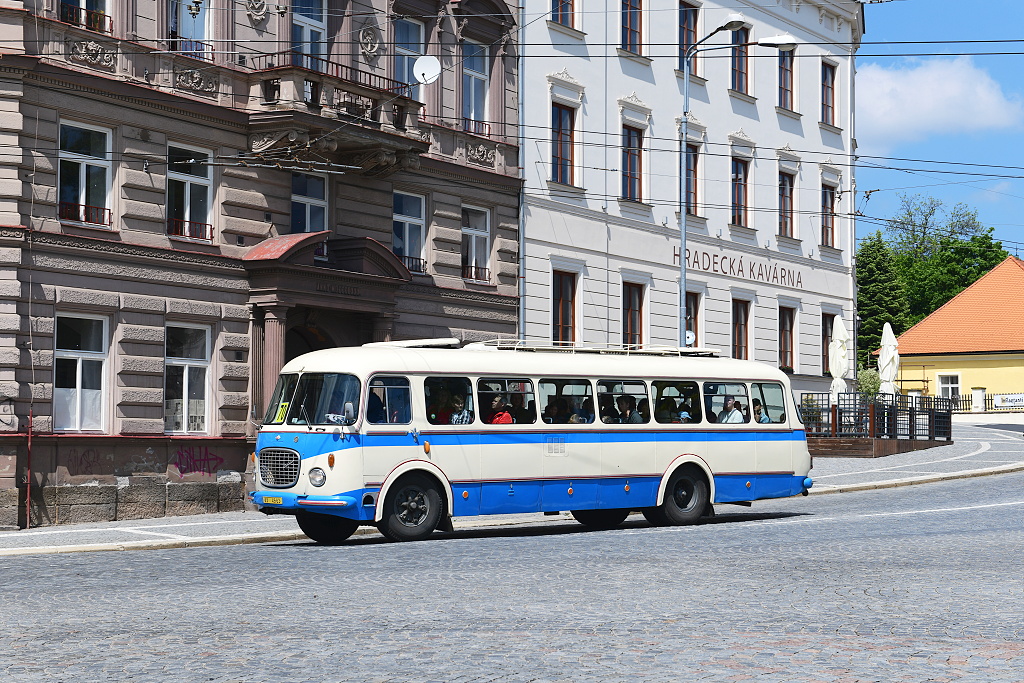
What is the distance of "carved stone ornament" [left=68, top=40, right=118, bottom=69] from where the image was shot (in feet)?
78.1

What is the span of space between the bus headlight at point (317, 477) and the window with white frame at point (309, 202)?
9309 mm

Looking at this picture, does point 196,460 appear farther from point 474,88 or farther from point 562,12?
point 562,12

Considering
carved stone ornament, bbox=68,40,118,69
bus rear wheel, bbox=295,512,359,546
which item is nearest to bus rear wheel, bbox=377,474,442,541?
bus rear wheel, bbox=295,512,359,546

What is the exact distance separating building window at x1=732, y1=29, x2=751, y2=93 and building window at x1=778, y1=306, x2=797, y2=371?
7.01 m

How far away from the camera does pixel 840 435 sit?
41.5 metres

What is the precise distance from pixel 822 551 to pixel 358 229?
1437cm

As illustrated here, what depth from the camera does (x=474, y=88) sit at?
107 feet

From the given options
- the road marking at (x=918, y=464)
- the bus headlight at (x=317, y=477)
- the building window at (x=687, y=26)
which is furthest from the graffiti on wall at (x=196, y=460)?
the building window at (x=687, y=26)

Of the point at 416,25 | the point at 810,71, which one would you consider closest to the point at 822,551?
the point at 416,25

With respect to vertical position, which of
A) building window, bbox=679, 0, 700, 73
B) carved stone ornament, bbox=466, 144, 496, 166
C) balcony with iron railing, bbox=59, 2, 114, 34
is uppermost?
building window, bbox=679, 0, 700, 73

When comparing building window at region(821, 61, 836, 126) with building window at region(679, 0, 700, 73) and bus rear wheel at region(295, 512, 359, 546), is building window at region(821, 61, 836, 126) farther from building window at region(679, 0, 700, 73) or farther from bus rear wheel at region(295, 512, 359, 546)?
bus rear wheel at region(295, 512, 359, 546)

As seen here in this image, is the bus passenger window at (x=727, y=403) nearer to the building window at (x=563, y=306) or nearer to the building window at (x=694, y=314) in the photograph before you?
the building window at (x=563, y=306)

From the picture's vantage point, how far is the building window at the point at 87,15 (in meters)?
23.9

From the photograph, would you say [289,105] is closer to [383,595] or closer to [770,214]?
[383,595]
